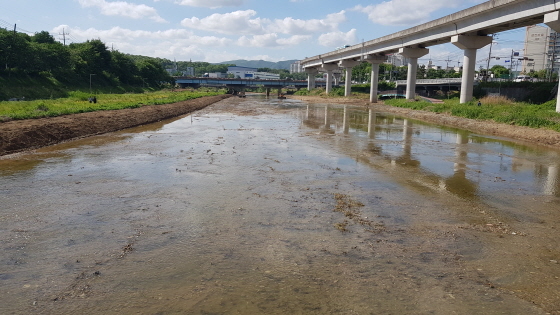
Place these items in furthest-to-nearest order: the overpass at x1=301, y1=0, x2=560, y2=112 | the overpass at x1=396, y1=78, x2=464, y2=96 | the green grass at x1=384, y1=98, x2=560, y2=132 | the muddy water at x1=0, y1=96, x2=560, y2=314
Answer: the overpass at x1=396, y1=78, x2=464, y2=96
the overpass at x1=301, y1=0, x2=560, y2=112
the green grass at x1=384, y1=98, x2=560, y2=132
the muddy water at x1=0, y1=96, x2=560, y2=314

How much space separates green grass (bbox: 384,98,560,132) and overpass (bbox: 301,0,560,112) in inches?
78.9

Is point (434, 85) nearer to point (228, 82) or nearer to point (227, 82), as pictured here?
point (228, 82)

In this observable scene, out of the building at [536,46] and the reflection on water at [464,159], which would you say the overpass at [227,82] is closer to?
the building at [536,46]

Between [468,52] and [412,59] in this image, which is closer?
Answer: [468,52]

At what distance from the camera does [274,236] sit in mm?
8359

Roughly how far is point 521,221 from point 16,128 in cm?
2133

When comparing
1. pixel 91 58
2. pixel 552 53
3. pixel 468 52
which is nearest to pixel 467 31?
pixel 468 52

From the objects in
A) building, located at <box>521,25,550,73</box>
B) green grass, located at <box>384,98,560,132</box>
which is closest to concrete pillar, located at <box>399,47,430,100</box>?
green grass, located at <box>384,98,560,132</box>

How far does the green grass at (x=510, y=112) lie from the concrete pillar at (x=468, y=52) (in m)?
2.06

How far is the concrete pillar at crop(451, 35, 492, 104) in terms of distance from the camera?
135 ft

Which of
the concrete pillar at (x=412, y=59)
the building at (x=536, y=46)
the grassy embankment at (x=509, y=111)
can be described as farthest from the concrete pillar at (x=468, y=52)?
the building at (x=536, y=46)

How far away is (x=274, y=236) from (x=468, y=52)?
40.6 metres

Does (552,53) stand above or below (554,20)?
above

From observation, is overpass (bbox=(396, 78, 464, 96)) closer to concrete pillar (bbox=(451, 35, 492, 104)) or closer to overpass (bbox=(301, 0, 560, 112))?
overpass (bbox=(301, 0, 560, 112))
